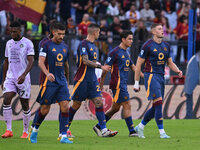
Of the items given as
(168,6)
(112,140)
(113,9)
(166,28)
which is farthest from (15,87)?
(168,6)

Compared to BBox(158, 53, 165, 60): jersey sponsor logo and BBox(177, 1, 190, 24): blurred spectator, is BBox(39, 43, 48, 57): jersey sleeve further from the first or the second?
BBox(177, 1, 190, 24): blurred spectator

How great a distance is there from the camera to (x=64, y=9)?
76.0ft

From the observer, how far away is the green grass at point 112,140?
9204mm

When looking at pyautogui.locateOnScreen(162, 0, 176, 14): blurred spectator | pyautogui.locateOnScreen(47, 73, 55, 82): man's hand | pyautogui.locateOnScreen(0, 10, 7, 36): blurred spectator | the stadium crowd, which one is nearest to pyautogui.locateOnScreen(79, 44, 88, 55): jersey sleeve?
pyautogui.locateOnScreen(47, 73, 55, 82): man's hand

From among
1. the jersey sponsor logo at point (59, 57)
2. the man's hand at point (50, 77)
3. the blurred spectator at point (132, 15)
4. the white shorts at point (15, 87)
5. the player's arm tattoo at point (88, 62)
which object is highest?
the blurred spectator at point (132, 15)

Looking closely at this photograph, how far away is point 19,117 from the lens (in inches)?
644

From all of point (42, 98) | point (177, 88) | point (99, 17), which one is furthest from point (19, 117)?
point (99, 17)

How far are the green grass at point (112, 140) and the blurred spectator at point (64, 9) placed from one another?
9033 mm

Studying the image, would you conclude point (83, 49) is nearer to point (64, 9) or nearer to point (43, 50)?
point (43, 50)

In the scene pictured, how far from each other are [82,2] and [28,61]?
1315 centimetres

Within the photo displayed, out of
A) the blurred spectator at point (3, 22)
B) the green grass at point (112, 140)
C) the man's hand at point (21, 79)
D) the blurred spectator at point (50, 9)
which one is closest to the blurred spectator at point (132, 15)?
the blurred spectator at point (50, 9)

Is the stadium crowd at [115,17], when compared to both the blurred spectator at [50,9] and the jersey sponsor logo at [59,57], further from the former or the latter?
the jersey sponsor logo at [59,57]

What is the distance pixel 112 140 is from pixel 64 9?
13353 mm

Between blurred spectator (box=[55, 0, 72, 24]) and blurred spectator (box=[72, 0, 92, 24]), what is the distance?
515mm
